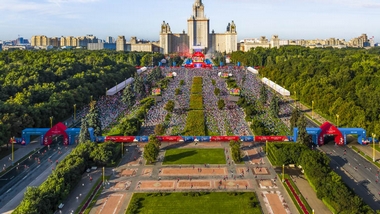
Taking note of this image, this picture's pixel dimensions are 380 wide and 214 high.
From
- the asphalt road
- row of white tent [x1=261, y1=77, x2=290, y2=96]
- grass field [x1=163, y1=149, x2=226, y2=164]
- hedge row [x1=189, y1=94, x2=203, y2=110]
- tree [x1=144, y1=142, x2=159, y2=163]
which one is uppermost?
row of white tent [x1=261, y1=77, x2=290, y2=96]

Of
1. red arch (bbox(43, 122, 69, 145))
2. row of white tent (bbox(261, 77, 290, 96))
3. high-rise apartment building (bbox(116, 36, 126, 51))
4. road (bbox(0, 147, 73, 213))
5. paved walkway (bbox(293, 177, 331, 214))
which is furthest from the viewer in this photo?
high-rise apartment building (bbox(116, 36, 126, 51))

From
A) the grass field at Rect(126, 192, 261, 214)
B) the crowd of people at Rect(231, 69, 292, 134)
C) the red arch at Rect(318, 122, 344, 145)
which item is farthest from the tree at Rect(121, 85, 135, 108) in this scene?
the grass field at Rect(126, 192, 261, 214)

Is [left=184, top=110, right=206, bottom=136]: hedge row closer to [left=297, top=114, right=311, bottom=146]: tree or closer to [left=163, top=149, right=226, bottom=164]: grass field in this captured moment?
[left=163, top=149, right=226, bottom=164]: grass field

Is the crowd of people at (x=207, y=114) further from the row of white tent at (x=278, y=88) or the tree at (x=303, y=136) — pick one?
the tree at (x=303, y=136)

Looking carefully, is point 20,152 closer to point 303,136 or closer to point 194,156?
point 194,156

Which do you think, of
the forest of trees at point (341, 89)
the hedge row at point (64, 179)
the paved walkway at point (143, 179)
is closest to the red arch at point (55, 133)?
the hedge row at point (64, 179)

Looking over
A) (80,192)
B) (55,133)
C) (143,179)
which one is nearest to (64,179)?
(80,192)
